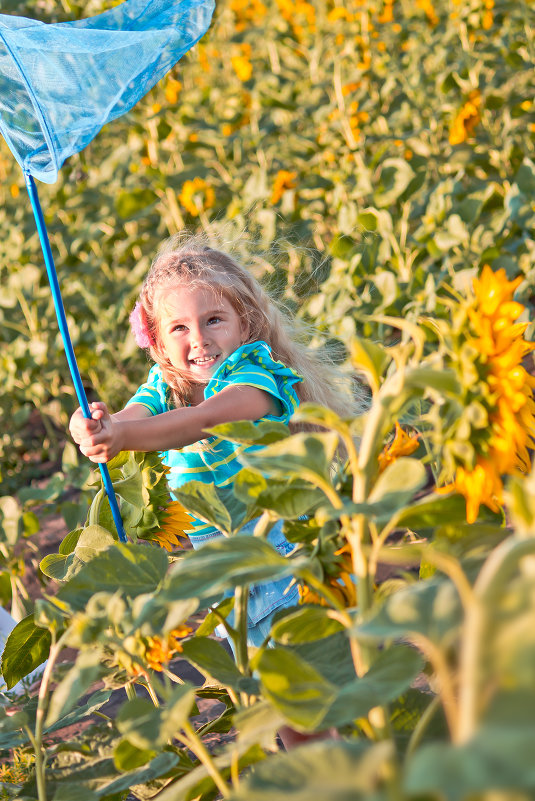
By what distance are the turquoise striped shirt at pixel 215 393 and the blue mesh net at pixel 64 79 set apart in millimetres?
468

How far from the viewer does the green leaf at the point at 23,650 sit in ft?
A: 3.83

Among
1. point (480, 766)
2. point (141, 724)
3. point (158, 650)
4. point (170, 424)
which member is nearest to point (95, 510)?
point (170, 424)

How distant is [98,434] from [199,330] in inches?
18.3

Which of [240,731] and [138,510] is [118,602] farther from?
[138,510]

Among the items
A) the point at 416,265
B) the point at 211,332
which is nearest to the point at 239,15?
the point at 416,265

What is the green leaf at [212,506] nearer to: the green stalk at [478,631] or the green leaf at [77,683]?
the green leaf at [77,683]

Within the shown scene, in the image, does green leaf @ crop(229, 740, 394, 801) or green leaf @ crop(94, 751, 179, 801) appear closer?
green leaf @ crop(229, 740, 394, 801)

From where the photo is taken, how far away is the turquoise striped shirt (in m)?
1.53

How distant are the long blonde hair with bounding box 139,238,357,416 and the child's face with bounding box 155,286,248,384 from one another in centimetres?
2

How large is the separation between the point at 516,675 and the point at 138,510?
34.5 inches

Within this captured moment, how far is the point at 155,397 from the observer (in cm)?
174

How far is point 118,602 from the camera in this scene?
0.75 meters

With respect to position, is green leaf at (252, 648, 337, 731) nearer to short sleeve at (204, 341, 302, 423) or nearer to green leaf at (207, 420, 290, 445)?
green leaf at (207, 420, 290, 445)

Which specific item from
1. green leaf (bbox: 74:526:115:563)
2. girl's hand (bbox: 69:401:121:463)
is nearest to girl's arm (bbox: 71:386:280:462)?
girl's hand (bbox: 69:401:121:463)
